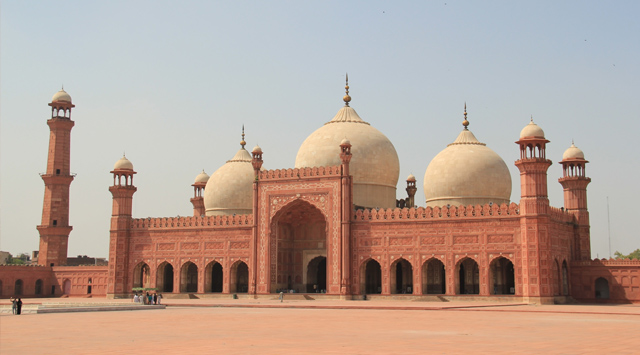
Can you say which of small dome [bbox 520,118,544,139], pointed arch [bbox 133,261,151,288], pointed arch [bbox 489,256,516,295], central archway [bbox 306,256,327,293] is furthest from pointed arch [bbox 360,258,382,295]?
pointed arch [bbox 133,261,151,288]

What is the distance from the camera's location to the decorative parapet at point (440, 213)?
2848 cm

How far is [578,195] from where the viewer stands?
102ft

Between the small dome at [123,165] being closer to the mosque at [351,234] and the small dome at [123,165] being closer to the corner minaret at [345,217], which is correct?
the mosque at [351,234]

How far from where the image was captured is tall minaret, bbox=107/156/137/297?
35.1m

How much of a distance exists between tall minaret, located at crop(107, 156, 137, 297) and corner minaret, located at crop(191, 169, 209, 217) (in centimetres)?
646

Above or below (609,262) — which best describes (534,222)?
above

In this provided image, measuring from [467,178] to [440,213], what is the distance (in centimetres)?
434

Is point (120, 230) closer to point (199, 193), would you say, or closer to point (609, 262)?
point (199, 193)

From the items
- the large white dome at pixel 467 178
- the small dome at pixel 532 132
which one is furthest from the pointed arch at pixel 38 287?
the small dome at pixel 532 132

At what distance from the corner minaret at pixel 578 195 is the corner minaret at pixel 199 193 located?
19638mm

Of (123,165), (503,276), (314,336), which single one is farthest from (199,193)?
(314,336)

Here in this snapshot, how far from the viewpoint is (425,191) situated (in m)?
34.8

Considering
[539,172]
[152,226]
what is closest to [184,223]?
[152,226]

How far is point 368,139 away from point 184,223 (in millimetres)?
9122
